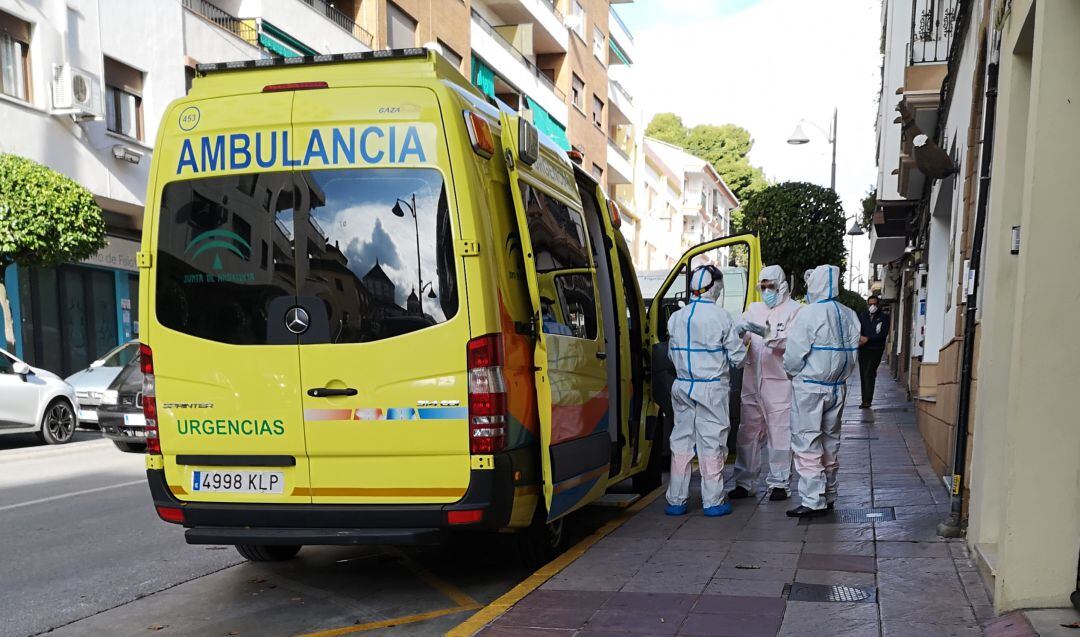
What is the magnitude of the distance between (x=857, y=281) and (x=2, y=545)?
260ft

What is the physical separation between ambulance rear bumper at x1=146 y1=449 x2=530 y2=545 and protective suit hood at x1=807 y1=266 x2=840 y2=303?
3.27 m

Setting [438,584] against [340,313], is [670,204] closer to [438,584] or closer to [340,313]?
[438,584]

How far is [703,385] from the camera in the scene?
23.3 feet

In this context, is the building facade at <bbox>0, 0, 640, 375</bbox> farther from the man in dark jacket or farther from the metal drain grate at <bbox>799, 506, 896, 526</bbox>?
the metal drain grate at <bbox>799, 506, 896, 526</bbox>

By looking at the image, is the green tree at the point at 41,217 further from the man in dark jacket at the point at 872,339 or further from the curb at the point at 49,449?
the man in dark jacket at the point at 872,339

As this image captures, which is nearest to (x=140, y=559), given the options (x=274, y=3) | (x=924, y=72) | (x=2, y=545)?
(x=2, y=545)

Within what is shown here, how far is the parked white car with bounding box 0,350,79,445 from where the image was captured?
12.7 m

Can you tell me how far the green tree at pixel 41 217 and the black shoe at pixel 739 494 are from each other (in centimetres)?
1071

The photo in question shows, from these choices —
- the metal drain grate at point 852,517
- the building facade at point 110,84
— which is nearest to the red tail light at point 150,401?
the metal drain grate at point 852,517

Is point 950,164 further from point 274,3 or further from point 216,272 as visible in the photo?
point 274,3

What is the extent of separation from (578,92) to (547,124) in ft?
16.9

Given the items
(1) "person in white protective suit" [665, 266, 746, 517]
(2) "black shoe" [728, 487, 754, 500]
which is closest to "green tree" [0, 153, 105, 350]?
(1) "person in white protective suit" [665, 266, 746, 517]

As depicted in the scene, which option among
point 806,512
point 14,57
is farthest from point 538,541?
point 14,57

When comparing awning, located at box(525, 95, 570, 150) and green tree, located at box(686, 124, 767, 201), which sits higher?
green tree, located at box(686, 124, 767, 201)
